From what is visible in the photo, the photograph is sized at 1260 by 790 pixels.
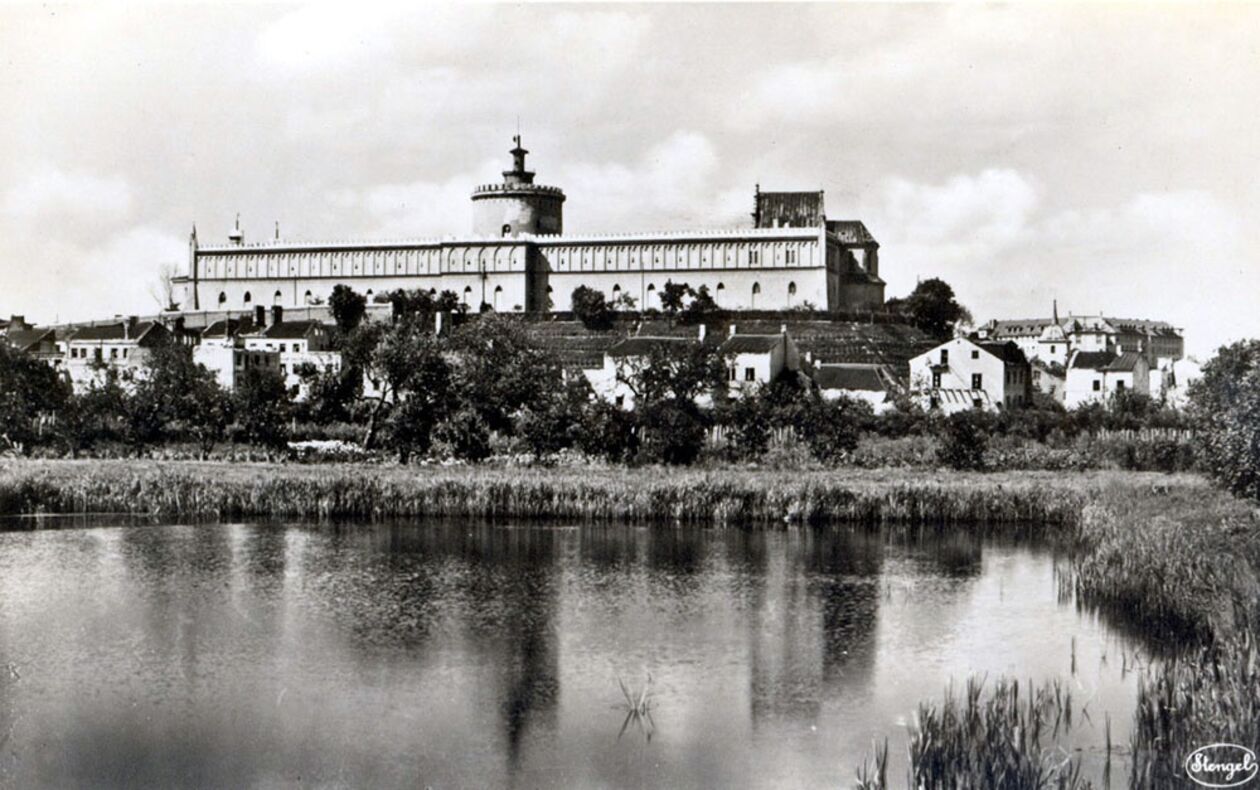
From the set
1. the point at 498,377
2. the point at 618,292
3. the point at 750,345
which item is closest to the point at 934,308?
the point at 618,292

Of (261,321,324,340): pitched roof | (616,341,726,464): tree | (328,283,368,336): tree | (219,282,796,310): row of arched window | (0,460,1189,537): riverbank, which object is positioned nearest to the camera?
(0,460,1189,537): riverbank

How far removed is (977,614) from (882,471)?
46.2 ft

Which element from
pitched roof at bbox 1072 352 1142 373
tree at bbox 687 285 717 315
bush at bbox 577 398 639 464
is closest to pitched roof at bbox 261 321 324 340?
tree at bbox 687 285 717 315

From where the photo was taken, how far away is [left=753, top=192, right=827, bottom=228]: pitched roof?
84875mm

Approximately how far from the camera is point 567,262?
85938 mm

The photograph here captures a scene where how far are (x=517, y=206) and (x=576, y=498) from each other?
6428cm

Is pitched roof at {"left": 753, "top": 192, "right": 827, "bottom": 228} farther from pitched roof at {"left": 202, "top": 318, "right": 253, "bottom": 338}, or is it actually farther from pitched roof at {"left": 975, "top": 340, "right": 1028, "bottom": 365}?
pitched roof at {"left": 202, "top": 318, "right": 253, "bottom": 338}

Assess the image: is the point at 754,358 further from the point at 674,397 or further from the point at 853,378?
the point at 674,397

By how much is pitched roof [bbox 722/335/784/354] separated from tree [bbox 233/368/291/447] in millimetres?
18699

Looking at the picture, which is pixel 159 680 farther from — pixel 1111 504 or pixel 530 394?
pixel 530 394

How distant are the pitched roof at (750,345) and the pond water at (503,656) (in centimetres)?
2817

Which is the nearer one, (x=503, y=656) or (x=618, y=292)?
(x=503, y=656)

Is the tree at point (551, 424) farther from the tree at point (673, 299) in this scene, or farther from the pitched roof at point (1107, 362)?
the tree at point (673, 299)

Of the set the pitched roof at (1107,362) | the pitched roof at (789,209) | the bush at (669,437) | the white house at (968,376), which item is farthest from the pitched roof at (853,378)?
the pitched roof at (789,209)
